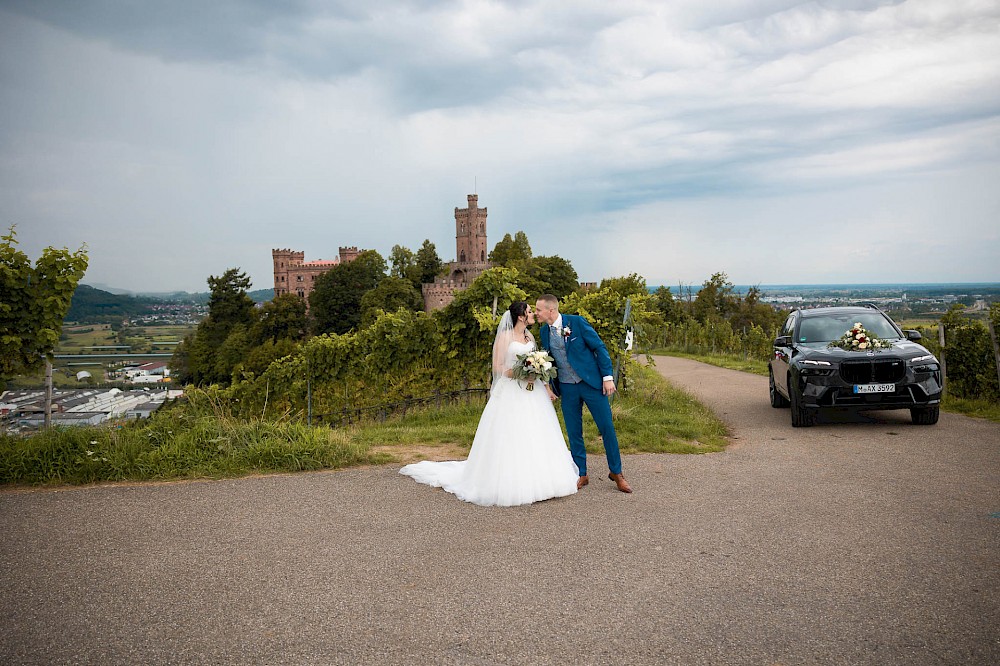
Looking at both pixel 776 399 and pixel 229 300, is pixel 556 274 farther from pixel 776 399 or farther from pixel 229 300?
pixel 776 399

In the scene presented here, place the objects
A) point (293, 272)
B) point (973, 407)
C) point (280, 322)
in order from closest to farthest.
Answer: point (973, 407) → point (280, 322) → point (293, 272)

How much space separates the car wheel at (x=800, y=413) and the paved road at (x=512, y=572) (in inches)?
107

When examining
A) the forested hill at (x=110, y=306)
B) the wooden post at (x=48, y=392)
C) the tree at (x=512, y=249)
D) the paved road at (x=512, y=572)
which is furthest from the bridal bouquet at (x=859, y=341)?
the tree at (x=512, y=249)

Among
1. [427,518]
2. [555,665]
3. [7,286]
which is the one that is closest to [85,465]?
[7,286]

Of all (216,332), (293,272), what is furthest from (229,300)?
(293,272)

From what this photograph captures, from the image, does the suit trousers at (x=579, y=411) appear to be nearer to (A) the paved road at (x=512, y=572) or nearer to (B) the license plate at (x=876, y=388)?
(A) the paved road at (x=512, y=572)

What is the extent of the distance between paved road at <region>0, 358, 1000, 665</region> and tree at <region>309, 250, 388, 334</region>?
3187 inches

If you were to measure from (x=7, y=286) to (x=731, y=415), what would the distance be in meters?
10.4

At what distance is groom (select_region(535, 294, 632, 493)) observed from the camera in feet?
21.0

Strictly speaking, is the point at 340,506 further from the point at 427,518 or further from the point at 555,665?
the point at 555,665

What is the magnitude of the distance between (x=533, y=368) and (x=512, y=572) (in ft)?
7.68

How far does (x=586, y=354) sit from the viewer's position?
649cm

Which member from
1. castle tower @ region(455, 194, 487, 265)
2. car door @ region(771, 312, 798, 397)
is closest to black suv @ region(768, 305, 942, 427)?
car door @ region(771, 312, 798, 397)

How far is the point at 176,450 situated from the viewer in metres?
6.92
